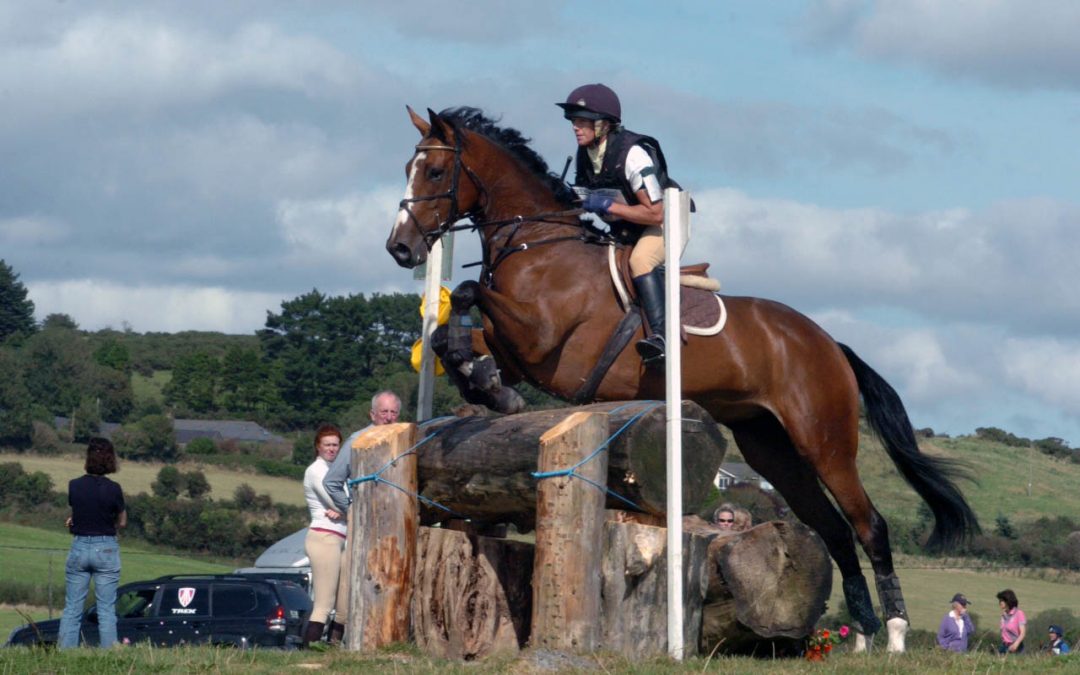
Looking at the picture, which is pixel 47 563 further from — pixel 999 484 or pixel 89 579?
pixel 89 579

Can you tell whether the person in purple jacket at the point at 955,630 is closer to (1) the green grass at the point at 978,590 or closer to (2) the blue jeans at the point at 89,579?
(2) the blue jeans at the point at 89,579

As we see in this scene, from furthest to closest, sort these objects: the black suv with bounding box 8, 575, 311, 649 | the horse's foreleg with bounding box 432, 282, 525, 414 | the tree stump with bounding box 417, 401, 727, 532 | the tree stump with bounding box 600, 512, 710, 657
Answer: the black suv with bounding box 8, 575, 311, 649 < the horse's foreleg with bounding box 432, 282, 525, 414 < the tree stump with bounding box 417, 401, 727, 532 < the tree stump with bounding box 600, 512, 710, 657

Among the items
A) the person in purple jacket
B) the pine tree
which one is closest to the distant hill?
the person in purple jacket

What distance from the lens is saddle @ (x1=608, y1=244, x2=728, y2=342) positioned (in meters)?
7.62

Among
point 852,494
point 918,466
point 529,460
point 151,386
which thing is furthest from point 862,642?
point 151,386

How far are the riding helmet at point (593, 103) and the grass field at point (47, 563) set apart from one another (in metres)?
23.6

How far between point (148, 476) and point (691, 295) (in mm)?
50587

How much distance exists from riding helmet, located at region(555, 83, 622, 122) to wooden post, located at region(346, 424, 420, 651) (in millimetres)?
1977

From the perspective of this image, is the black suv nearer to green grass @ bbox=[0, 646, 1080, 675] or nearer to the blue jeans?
the blue jeans

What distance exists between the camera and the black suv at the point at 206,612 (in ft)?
49.3

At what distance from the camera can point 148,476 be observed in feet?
182

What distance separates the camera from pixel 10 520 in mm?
45906

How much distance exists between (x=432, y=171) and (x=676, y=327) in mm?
1804

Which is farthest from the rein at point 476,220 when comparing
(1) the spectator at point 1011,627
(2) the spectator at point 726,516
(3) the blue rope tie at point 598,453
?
(1) the spectator at point 1011,627
